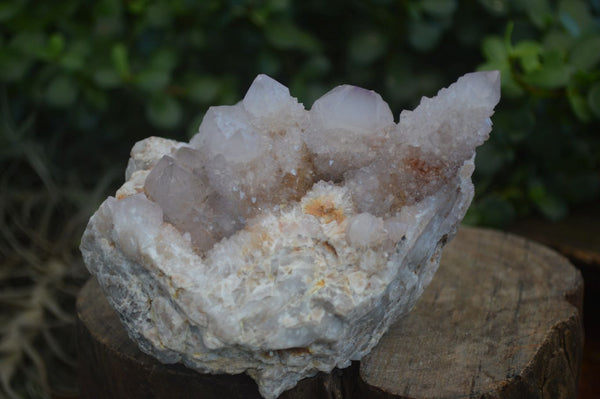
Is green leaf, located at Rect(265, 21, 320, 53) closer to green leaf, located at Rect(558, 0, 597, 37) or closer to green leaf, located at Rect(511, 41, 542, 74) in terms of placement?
green leaf, located at Rect(511, 41, 542, 74)

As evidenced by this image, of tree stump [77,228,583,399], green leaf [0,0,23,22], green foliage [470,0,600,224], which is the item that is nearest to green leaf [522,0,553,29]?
green foliage [470,0,600,224]

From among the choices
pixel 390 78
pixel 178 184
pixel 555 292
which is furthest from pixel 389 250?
pixel 390 78

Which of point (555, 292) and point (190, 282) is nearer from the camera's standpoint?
point (190, 282)

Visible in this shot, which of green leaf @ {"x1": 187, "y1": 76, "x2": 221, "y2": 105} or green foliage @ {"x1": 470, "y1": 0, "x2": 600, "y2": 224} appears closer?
green foliage @ {"x1": 470, "y1": 0, "x2": 600, "y2": 224}

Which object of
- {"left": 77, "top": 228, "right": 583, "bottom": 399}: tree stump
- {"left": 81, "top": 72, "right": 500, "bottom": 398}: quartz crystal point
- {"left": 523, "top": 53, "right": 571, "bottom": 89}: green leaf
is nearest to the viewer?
{"left": 81, "top": 72, "right": 500, "bottom": 398}: quartz crystal point

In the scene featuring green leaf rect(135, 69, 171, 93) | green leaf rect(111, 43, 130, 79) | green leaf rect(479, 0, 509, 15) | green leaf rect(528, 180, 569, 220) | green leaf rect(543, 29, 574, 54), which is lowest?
green leaf rect(528, 180, 569, 220)

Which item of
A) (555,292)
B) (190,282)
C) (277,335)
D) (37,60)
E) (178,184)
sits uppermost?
(37,60)

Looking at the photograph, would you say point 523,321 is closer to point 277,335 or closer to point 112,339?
point 277,335
